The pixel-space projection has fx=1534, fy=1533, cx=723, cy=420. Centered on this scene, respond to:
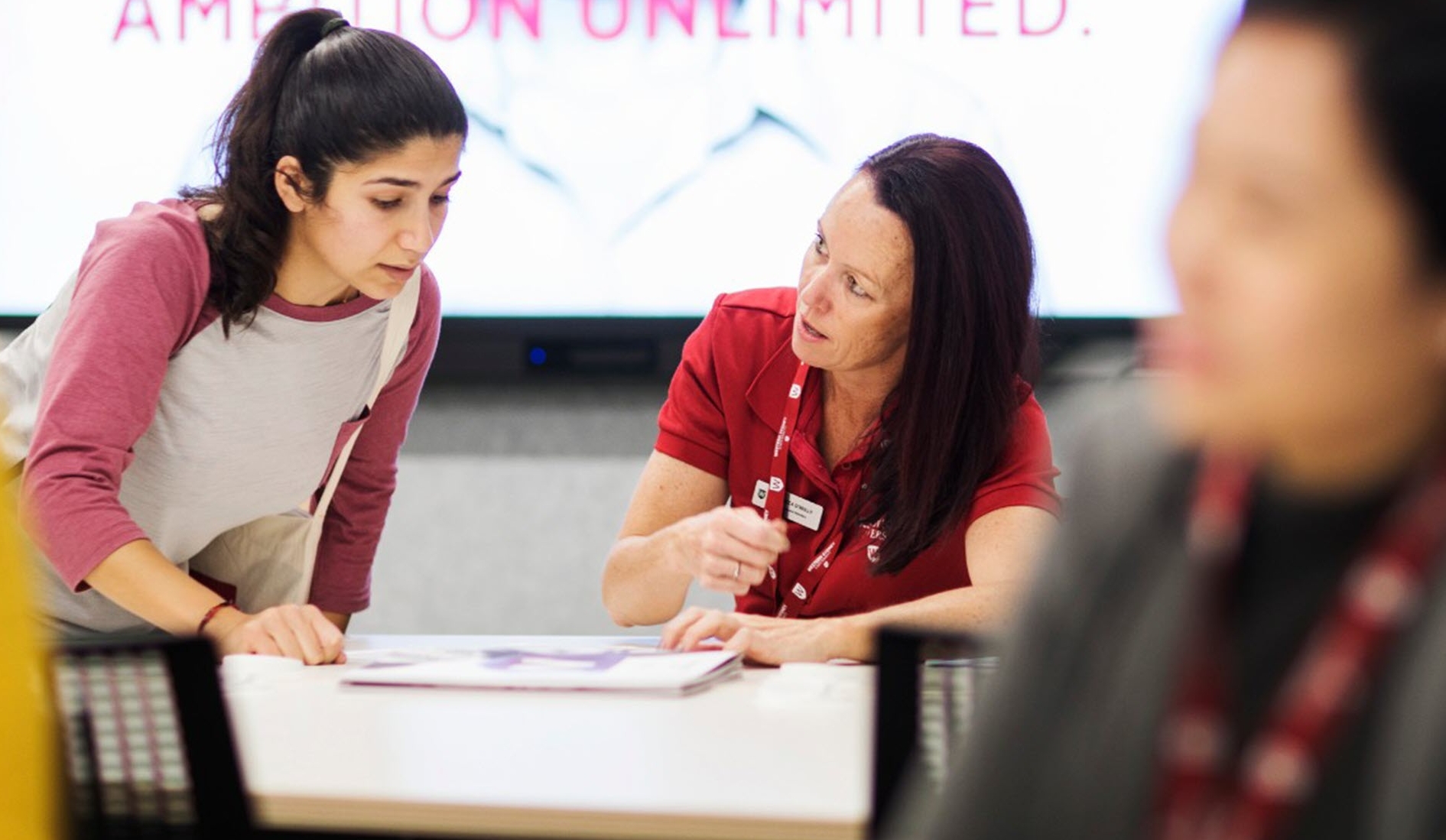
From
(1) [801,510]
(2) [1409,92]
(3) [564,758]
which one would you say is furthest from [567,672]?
(2) [1409,92]

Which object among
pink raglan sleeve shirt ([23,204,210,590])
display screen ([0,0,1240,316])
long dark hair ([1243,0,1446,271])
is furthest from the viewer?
display screen ([0,0,1240,316])

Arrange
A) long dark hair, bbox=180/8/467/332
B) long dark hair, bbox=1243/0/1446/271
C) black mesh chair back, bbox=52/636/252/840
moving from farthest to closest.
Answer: long dark hair, bbox=180/8/467/332, black mesh chair back, bbox=52/636/252/840, long dark hair, bbox=1243/0/1446/271

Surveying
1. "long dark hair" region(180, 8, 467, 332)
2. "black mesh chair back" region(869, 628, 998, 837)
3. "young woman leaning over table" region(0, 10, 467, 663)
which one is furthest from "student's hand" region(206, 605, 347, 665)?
"black mesh chair back" region(869, 628, 998, 837)

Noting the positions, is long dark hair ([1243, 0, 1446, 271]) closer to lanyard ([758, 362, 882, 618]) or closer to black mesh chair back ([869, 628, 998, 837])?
black mesh chair back ([869, 628, 998, 837])

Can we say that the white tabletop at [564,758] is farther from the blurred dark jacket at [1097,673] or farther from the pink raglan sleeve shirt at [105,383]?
the blurred dark jacket at [1097,673]

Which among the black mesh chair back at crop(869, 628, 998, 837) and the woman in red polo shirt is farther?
the woman in red polo shirt

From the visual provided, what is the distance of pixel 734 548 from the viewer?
1819mm

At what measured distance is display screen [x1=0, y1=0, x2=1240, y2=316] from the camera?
117 inches

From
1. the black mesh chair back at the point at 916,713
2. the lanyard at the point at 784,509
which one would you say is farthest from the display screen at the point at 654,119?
the black mesh chair back at the point at 916,713

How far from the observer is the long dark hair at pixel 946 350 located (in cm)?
199

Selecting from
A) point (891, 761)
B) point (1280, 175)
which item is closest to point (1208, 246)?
point (1280, 175)

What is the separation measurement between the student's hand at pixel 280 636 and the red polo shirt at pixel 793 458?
1.89ft

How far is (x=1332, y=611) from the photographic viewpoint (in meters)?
0.56

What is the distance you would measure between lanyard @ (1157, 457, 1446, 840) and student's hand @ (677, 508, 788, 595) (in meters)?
A: 1.19
